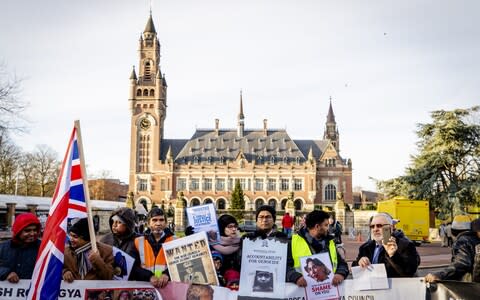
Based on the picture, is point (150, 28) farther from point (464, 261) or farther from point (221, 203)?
point (464, 261)

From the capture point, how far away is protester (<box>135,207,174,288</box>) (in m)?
5.11

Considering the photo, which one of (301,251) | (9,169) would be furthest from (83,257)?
(9,169)

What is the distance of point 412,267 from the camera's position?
5113 mm

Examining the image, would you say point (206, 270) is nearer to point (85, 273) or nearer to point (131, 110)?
point (85, 273)

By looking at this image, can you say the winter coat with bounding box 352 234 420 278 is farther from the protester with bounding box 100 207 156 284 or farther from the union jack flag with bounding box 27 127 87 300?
the union jack flag with bounding box 27 127 87 300

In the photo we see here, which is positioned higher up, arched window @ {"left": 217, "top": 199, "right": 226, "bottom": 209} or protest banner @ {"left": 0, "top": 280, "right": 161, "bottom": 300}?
protest banner @ {"left": 0, "top": 280, "right": 161, "bottom": 300}

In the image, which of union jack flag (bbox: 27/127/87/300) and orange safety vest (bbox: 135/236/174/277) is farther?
orange safety vest (bbox: 135/236/174/277)

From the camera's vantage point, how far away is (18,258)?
4.78 m

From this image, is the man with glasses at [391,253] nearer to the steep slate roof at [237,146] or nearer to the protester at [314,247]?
the protester at [314,247]

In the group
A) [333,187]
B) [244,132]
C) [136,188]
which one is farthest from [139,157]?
[333,187]

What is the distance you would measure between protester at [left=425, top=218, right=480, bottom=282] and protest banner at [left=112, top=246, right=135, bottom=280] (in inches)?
131

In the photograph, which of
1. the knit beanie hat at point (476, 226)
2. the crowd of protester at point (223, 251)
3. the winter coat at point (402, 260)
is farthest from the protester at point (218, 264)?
the knit beanie hat at point (476, 226)

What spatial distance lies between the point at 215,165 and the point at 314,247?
69.2 meters

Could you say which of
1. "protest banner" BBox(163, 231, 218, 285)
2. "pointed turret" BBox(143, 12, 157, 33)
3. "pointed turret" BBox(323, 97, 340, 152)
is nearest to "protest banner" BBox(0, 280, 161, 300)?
"protest banner" BBox(163, 231, 218, 285)
